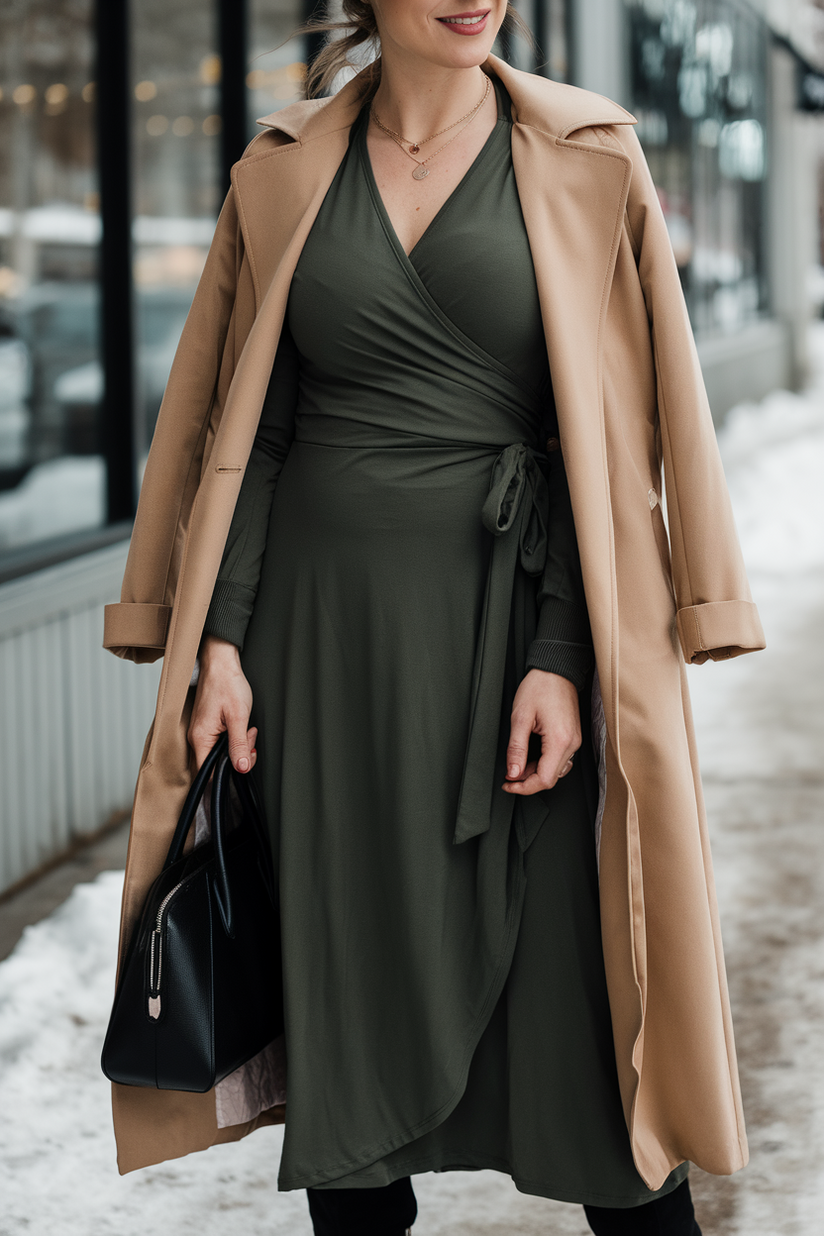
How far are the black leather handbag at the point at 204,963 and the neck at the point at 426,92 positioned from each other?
2.83 ft

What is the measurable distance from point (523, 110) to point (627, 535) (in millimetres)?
566

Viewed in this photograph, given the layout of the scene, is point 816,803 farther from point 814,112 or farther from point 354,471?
point 814,112

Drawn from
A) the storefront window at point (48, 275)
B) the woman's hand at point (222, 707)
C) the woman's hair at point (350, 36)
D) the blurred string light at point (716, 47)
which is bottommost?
the woman's hand at point (222, 707)

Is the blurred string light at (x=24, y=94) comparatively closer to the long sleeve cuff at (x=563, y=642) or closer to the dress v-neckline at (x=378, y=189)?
the dress v-neckline at (x=378, y=189)

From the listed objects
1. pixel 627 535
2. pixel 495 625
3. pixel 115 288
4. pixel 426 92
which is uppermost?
pixel 115 288

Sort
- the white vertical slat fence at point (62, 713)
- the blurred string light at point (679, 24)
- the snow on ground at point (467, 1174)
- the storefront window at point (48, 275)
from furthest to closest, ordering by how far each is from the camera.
A: the blurred string light at point (679, 24) < the storefront window at point (48, 275) < the white vertical slat fence at point (62, 713) < the snow on ground at point (467, 1174)

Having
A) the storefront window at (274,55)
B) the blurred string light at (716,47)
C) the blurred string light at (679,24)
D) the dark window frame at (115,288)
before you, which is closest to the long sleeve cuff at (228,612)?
the dark window frame at (115,288)

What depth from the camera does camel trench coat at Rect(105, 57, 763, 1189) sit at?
1.69 metres

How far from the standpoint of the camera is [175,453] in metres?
1.92

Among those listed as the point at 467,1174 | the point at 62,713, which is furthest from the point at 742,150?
the point at 467,1174

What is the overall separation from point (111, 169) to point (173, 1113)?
12.0 feet

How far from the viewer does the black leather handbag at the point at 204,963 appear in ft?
5.68

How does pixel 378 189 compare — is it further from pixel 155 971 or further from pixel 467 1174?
pixel 467 1174

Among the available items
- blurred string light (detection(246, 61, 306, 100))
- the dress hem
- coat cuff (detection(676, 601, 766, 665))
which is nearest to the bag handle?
the dress hem
